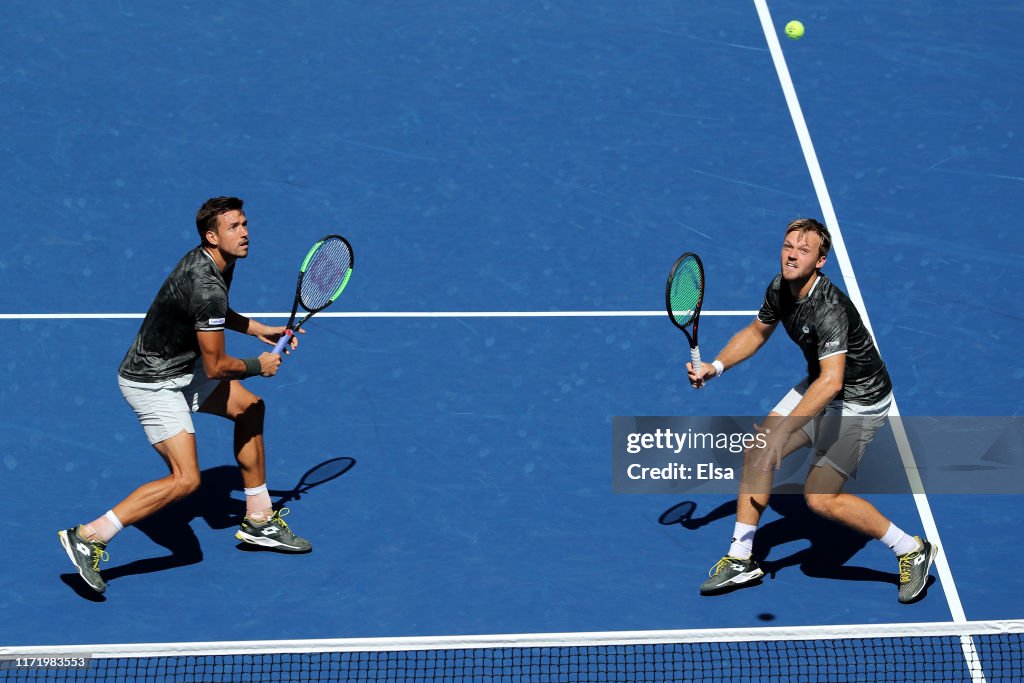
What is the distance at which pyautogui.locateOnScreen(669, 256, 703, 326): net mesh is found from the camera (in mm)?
7480

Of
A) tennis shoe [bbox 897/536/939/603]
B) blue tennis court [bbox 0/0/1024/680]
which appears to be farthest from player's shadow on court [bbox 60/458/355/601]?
tennis shoe [bbox 897/536/939/603]

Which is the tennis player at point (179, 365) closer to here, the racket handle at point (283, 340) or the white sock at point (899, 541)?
the racket handle at point (283, 340)

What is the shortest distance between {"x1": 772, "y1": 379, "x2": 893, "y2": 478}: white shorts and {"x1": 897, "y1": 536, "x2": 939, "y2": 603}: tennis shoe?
56cm

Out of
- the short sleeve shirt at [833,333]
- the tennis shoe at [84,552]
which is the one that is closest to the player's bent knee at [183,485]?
the tennis shoe at [84,552]

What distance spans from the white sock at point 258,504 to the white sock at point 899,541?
10.5ft

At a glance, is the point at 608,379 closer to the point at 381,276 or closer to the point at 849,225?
the point at 381,276

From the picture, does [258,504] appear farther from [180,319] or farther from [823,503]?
[823,503]

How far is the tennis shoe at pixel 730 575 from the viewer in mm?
7551

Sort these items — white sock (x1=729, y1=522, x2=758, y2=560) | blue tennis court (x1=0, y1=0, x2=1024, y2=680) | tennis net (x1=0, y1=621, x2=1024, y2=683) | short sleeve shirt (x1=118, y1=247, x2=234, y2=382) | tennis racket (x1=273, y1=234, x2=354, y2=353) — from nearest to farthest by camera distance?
tennis net (x1=0, y1=621, x2=1024, y2=683)
short sleeve shirt (x1=118, y1=247, x2=234, y2=382)
white sock (x1=729, y1=522, x2=758, y2=560)
blue tennis court (x1=0, y1=0, x2=1024, y2=680)
tennis racket (x1=273, y1=234, x2=354, y2=353)

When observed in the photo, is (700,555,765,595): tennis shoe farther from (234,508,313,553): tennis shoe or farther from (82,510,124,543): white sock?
(82,510,124,543): white sock

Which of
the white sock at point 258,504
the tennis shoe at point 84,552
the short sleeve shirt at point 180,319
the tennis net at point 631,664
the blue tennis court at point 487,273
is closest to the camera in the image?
the tennis net at point 631,664

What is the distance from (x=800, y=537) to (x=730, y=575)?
688 mm

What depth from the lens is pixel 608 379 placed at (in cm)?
923

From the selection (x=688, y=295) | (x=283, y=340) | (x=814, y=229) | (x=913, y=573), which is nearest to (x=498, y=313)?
(x=688, y=295)
